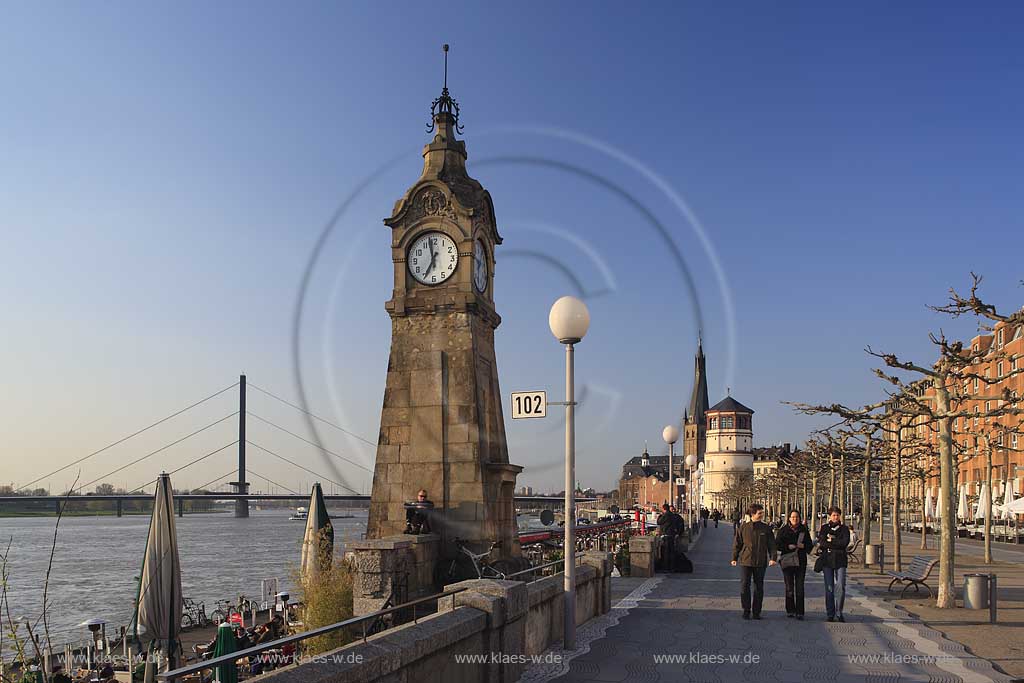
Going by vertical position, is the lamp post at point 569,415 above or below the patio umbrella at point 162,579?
above

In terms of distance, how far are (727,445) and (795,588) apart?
179154mm

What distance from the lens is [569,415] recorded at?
12.7 meters

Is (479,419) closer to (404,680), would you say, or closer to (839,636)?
(839,636)

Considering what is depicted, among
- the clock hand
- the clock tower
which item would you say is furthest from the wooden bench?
the clock hand

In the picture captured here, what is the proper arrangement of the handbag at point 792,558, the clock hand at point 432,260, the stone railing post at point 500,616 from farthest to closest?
1. the clock hand at point 432,260
2. the handbag at point 792,558
3. the stone railing post at point 500,616

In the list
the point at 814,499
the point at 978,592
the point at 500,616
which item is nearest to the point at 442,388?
the point at 500,616

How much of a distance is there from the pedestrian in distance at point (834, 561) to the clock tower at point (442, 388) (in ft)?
23.0

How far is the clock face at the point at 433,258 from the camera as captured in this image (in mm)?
20188

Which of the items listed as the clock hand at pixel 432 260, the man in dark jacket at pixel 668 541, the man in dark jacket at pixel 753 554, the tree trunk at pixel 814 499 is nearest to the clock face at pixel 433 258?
the clock hand at pixel 432 260

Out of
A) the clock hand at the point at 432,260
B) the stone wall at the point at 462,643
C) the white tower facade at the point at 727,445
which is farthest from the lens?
the white tower facade at the point at 727,445

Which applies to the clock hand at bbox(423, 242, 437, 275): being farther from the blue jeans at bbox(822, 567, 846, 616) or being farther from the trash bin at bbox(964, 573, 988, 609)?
the trash bin at bbox(964, 573, 988, 609)

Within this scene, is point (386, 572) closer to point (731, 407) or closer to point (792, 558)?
point (792, 558)

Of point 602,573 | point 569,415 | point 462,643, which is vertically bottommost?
point 602,573

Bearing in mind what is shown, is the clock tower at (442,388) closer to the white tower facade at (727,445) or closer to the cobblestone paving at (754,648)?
the cobblestone paving at (754,648)
